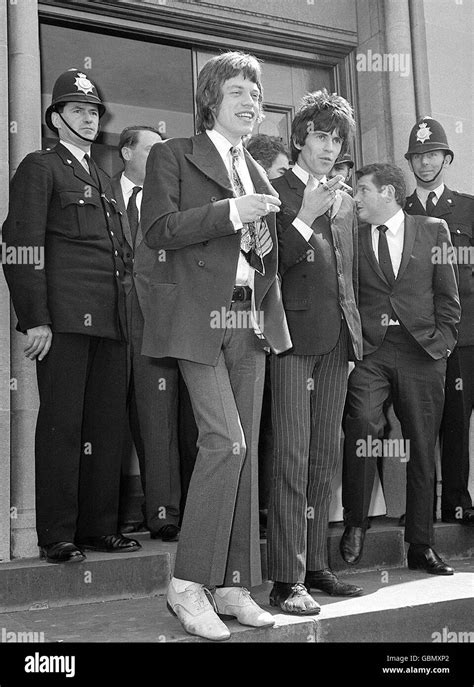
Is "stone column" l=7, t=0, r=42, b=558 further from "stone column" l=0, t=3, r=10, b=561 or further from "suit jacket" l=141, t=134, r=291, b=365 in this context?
"suit jacket" l=141, t=134, r=291, b=365

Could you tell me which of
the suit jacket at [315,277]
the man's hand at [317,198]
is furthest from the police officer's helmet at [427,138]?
the man's hand at [317,198]

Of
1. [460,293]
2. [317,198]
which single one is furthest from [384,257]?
[317,198]

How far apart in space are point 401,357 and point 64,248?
1687 mm

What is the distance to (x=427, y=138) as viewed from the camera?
17.2ft

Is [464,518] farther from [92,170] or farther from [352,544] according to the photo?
[92,170]

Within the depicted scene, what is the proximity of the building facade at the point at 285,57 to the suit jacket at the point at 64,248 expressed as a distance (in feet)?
4.25

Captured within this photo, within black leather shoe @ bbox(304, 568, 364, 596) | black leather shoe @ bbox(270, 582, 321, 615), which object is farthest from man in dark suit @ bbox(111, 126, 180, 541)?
black leather shoe @ bbox(270, 582, 321, 615)

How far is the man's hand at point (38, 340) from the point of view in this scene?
3.80 metres

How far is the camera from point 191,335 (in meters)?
3.10

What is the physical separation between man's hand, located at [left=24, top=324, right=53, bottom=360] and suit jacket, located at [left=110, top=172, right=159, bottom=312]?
411 millimetres

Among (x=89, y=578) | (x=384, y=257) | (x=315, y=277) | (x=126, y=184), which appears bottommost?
(x=89, y=578)

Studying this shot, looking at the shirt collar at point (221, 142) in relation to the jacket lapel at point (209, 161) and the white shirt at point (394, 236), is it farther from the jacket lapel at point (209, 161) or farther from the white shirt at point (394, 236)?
the white shirt at point (394, 236)
